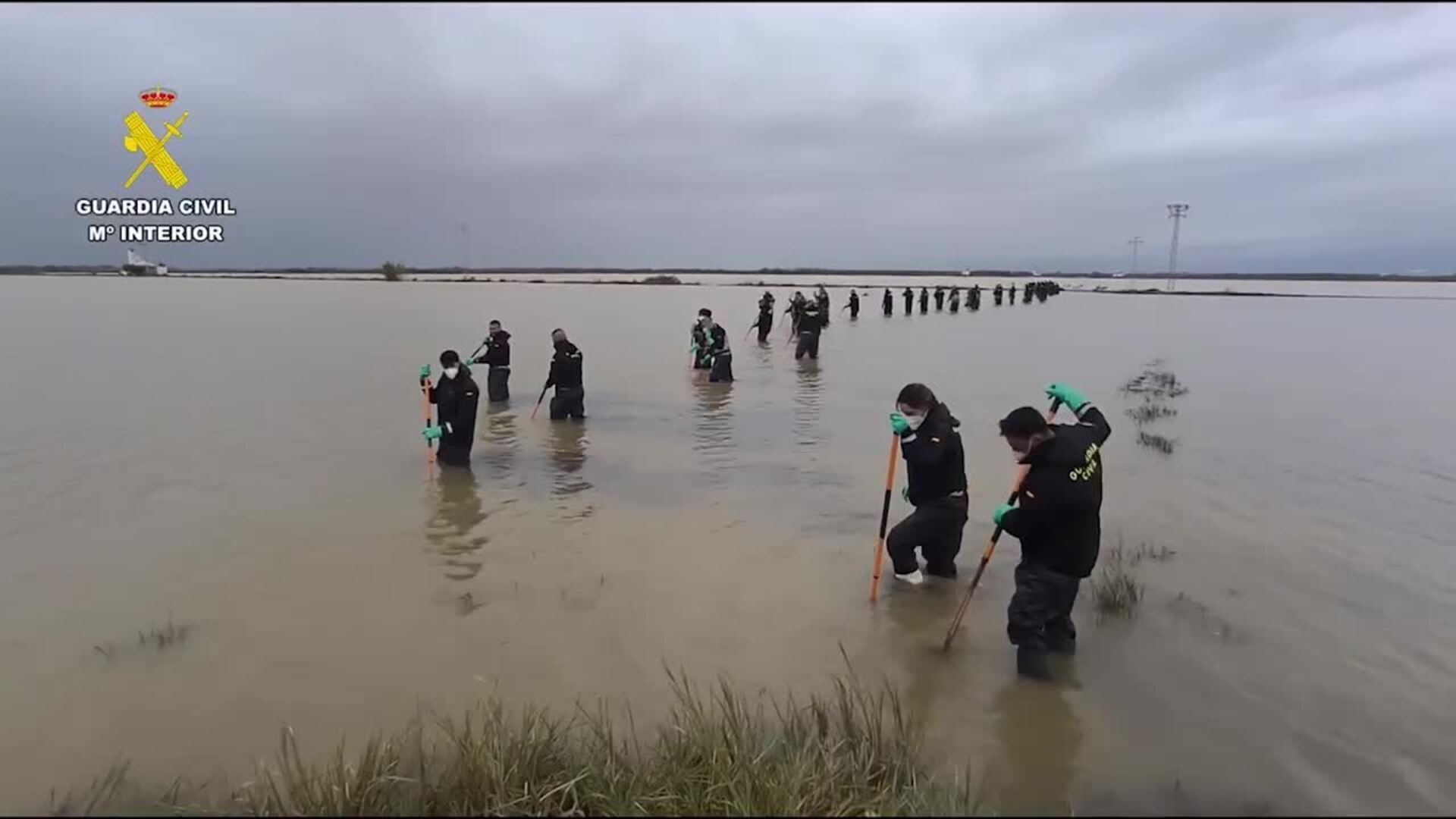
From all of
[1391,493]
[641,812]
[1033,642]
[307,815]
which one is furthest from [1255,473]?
[307,815]

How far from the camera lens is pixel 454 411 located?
9.55 m

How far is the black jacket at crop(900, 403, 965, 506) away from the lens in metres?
5.89

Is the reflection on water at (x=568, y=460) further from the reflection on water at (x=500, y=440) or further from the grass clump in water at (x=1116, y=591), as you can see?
the grass clump in water at (x=1116, y=591)

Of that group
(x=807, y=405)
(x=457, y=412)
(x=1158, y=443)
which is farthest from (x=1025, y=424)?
(x=807, y=405)

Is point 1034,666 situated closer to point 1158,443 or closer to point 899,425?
point 899,425

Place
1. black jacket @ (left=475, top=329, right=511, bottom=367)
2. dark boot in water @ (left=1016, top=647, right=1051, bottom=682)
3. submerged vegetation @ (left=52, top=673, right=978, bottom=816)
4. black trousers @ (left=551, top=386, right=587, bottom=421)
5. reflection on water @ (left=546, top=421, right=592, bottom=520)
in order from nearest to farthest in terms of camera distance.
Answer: submerged vegetation @ (left=52, top=673, right=978, bottom=816), dark boot in water @ (left=1016, top=647, right=1051, bottom=682), reflection on water @ (left=546, top=421, right=592, bottom=520), black trousers @ (left=551, top=386, right=587, bottom=421), black jacket @ (left=475, top=329, right=511, bottom=367)

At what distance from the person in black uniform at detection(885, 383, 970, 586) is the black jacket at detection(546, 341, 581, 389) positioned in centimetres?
768

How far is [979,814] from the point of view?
11.1ft

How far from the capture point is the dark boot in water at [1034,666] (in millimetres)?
4840

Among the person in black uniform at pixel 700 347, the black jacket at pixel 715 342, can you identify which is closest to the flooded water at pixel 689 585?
the black jacket at pixel 715 342

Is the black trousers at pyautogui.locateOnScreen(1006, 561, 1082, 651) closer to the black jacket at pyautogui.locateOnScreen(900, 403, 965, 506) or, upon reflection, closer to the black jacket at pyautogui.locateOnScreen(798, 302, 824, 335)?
the black jacket at pyautogui.locateOnScreen(900, 403, 965, 506)

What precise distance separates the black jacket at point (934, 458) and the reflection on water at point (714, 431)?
3.57 meters

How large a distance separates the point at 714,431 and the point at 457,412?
409 cm

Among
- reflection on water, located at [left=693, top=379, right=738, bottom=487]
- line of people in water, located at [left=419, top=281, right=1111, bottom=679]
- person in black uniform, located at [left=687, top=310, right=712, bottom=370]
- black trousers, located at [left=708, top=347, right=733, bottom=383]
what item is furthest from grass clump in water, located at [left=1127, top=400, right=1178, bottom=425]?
line of people in water, located at [left=419, top=281, right=1111, bottom=679]
